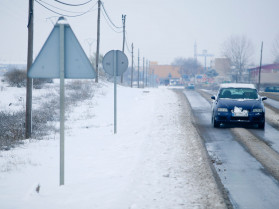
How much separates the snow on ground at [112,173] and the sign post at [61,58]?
1.48m

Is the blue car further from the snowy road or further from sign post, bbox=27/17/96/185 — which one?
sign post, bbox=27/17/96/185

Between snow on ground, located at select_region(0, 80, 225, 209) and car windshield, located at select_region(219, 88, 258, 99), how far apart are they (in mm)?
3703

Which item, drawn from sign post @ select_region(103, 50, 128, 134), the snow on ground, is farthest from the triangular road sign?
sign post @ select_region(103, 50, 128, 134)

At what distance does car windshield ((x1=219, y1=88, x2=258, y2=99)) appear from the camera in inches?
500

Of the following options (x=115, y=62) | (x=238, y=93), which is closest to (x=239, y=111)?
(x=238, y=93)

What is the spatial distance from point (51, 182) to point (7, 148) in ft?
10.8

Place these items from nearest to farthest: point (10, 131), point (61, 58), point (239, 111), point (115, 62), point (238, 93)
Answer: point (61, 58)
point (115, 62)
point (10, 131)
point (239, 111)
point (238, 93)

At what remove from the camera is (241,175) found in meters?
6.02

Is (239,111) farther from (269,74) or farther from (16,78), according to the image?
(269,74)

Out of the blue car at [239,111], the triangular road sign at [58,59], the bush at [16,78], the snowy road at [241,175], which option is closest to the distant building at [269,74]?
the bush at [16,78]

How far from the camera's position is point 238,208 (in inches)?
173

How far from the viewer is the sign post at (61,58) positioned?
465cm

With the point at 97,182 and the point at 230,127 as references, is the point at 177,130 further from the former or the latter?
the point at 97,182

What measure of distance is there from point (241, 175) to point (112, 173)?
2498 mm
